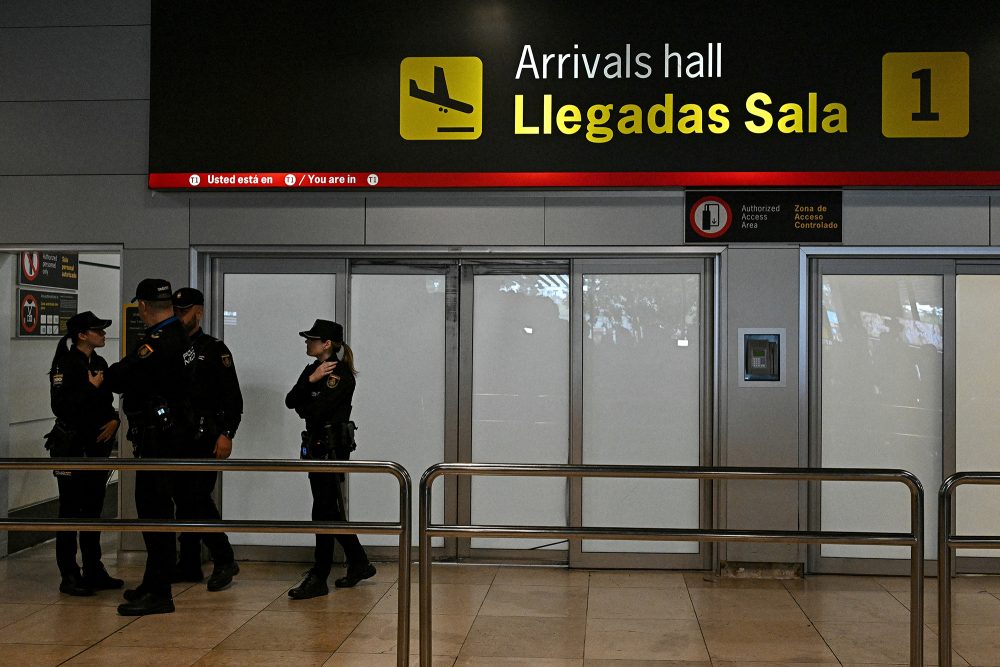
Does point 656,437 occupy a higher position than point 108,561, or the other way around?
point 656,437

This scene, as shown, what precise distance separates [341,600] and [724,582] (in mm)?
2208

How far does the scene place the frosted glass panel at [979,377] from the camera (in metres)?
5.52

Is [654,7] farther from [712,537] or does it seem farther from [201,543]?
[201,543]

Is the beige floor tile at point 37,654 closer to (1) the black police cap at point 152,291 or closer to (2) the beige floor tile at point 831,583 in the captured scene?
(1) the black police cap at point 152,291


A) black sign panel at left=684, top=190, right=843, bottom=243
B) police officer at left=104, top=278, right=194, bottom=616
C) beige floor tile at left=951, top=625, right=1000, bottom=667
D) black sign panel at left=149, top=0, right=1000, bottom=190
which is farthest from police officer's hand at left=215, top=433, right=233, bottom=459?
beige floor tile at left=951, top=625, right=1000, bottom=667

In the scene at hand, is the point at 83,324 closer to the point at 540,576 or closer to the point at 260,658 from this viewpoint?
the point at 260,658

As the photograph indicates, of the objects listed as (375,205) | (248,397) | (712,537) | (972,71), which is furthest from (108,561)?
(972,71)

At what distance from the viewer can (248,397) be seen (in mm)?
5766

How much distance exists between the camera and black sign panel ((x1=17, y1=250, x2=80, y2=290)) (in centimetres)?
601

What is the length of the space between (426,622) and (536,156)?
3044 mm

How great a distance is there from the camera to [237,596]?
489cm

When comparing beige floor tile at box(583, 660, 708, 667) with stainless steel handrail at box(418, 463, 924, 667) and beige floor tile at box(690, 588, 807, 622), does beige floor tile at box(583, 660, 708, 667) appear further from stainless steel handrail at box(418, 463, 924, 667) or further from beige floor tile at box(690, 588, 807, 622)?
stainless steel handrail at box(418, 463, 924, 667)

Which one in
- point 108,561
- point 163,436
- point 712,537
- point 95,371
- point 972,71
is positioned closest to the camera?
point 712,537

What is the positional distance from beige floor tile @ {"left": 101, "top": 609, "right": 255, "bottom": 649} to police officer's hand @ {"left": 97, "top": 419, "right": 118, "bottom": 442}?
107cm
